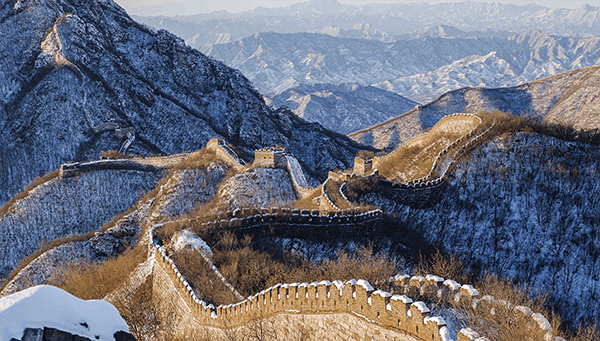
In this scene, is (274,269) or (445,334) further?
(274,269)

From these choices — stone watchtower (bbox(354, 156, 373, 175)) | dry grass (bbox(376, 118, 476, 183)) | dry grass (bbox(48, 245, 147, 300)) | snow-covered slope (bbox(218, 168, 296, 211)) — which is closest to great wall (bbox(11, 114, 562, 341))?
dry grass (bbox(48, 245, 147, 300))

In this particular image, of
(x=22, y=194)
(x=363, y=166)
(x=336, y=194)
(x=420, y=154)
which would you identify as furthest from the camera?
(x=22, y=194)

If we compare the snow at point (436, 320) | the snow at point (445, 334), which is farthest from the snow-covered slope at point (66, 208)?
the snow at point (445, 334)

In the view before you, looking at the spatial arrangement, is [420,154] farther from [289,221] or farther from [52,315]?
[52,315]

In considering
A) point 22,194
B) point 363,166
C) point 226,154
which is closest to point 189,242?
point 363,166

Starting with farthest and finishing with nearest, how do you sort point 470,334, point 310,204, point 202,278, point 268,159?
point 268,159
point 310,204
point 202,278
point 470,334

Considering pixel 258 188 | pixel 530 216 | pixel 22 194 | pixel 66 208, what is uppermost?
pixel 258 188

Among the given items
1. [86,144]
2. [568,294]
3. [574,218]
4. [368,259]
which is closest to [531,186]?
[574,218]

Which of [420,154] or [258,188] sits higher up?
[420,154]
